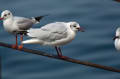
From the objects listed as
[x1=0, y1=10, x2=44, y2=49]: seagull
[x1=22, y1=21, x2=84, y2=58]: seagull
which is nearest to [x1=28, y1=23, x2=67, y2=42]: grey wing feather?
[x1=22, y1=21, x2=84, y2=58]: seagull

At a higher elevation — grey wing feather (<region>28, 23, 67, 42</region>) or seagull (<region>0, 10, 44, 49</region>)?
seagull (<region>0, 10, 44, 49</region>)

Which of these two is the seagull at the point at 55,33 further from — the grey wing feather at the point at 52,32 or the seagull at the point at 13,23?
the seagull at the point at 13,23

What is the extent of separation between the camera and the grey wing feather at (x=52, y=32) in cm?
428

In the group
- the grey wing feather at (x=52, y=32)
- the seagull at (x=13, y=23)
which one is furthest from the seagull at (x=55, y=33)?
the seagull at (x=13, y=23)

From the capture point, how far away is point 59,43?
4.36 metres

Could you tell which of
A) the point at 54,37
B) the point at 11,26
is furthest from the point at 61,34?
the point at 11,26

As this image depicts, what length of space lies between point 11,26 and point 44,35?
1.65 ft

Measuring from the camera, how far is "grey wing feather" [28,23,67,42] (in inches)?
168

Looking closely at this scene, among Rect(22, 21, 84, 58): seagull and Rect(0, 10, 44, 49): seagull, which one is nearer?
Rect(22, 21, 84, 58): seagull

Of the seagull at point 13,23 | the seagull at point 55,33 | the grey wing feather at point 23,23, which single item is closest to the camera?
the seagull at point 55,33

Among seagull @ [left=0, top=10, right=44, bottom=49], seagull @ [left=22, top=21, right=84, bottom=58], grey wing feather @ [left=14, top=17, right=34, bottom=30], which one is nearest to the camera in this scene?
seagull @ [left=22, top=21, right=84, bottom=58]

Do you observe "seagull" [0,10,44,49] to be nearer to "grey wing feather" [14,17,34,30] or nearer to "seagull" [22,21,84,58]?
"grey wing feather" [14,17,34,30]

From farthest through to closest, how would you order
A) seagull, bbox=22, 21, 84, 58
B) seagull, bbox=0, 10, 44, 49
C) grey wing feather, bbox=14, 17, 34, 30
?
grey wing feather, bbox=14, 17, 34, 30 < seagull, bbox=0, 10, 44, 49 < seagull, bbox=22, 21, 84, 58

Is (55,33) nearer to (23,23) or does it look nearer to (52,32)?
(52,32)
